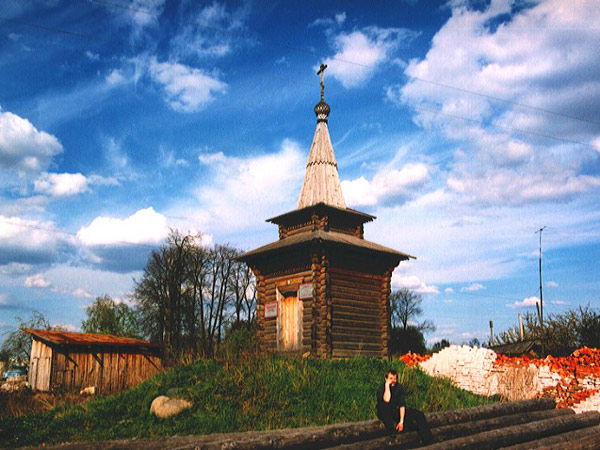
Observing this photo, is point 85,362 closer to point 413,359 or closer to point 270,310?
point 270,310

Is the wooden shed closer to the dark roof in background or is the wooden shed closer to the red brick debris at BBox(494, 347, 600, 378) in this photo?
the dark roof in background

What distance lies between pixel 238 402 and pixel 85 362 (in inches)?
591

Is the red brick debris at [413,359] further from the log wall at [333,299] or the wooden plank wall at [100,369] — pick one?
the wooden plank wall at [100,369]

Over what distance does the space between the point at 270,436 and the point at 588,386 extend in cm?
1165

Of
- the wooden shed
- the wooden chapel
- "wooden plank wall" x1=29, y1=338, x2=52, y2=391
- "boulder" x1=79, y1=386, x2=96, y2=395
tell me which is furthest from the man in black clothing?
"wooden plank wall" x1=29, y1=338, x2=52, y2=391

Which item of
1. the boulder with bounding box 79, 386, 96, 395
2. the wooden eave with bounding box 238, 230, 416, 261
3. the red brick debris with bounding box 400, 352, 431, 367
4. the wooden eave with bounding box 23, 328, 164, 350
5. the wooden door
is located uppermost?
the wooden eave with bounding box 238, 230, 416, 261

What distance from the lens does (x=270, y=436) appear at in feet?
24.2

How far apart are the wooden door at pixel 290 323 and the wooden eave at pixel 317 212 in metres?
3.74

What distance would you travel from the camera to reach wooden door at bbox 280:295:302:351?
20.4 m

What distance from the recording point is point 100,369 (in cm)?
2483

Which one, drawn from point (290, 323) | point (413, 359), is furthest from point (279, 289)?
point (413, 359)

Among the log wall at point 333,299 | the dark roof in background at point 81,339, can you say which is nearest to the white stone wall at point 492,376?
the log wall at point 333,299

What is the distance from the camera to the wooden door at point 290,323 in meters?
20.4

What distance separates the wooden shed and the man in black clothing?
18.9 meters
